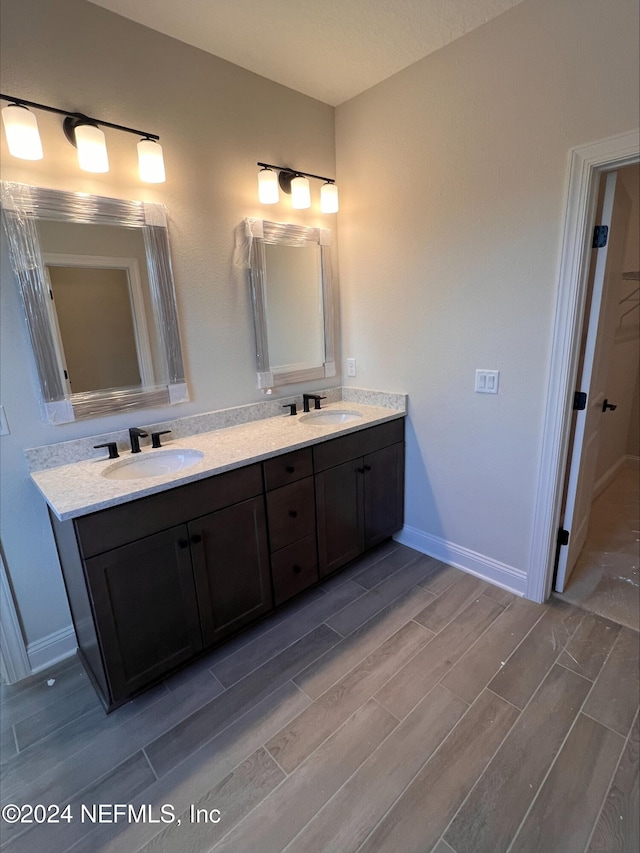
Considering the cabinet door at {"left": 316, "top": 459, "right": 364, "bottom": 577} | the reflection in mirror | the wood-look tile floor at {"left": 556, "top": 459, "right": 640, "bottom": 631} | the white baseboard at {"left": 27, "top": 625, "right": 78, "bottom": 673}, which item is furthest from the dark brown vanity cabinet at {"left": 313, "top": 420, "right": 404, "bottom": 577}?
the white baseboard at {"left": 27, "top": 625, "right": 78, "bottom": 673}

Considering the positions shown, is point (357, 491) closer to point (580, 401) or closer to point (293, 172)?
point (580, 401)

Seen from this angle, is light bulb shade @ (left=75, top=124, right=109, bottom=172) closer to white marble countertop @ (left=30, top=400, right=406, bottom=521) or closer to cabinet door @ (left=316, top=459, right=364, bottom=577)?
white marble countertop @ (left=30, top=400, right=406, bottom=521)

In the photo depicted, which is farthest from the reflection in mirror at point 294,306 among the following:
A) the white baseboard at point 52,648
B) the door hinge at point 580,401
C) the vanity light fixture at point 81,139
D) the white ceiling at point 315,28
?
the white baseboard at point 52,648

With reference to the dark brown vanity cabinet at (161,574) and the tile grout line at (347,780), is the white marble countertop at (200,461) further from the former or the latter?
the tile grout line at (347,780)

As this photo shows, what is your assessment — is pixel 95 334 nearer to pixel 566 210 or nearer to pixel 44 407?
pixel 44 407

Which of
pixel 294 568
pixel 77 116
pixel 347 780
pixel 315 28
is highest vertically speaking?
pixel 315 28

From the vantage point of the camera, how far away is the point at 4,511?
5.29 feet

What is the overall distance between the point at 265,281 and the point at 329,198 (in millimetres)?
632

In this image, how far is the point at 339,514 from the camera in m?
2.20

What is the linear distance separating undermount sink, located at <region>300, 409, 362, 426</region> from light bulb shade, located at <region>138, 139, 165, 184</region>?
4.42 feet

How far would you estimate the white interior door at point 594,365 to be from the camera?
1742 millimetres

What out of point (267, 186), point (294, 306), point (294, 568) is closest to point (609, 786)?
point (294, 568)

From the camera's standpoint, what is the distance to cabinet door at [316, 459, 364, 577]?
2.11 meters

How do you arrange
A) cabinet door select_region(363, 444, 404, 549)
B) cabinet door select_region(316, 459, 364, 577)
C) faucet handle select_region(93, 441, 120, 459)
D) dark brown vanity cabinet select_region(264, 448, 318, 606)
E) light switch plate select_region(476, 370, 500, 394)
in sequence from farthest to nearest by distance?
cabinet door select_region(363, 444, 404, 549) < cabinet door select_region(316, 459, 364, 577) < light switch plate select_region(476, 370, 500, 394) < dark brown vanity cabinet select_region(264, 448, 318, 606) < faucet handle select_region(93, 441, 120, 459)
